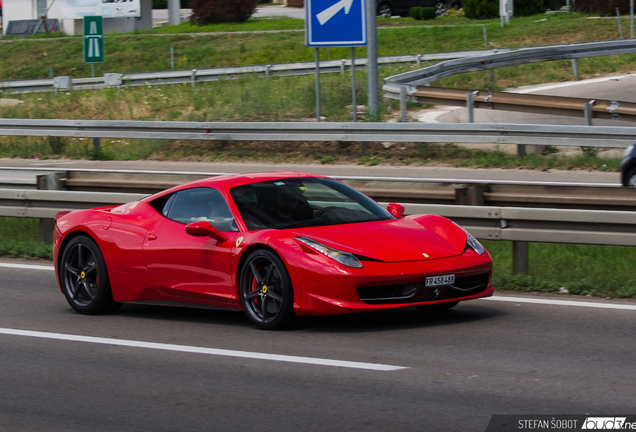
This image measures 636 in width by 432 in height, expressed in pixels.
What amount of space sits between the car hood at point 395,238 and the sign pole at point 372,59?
11735 mm

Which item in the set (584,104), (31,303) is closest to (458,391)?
(31,303)

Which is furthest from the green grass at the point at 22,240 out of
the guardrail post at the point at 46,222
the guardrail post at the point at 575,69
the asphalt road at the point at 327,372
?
the guardrail post at the point at 575,69

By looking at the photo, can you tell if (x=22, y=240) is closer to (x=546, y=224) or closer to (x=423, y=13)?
(x=546, y=224)

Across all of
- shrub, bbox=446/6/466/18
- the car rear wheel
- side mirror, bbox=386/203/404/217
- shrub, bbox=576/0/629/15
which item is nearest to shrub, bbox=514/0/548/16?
shrub, bbox=576/0/629/15

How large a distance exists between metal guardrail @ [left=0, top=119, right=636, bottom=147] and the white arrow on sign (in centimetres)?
201

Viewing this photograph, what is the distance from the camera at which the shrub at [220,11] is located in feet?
192

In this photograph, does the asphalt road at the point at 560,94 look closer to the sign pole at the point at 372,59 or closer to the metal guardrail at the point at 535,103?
the metal guardrail at the point at 535,103

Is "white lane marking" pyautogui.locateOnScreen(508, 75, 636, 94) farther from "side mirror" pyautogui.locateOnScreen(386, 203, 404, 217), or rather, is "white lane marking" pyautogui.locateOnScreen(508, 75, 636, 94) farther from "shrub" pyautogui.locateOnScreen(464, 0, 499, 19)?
"shrub" pyautogui.locateOnScreen(464, 0, 499, 19)

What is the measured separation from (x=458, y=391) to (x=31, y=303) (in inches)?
198

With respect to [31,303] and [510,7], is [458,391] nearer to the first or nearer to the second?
[31,303]

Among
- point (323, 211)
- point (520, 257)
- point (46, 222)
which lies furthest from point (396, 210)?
point (46, 222)

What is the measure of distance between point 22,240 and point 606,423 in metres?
10.1

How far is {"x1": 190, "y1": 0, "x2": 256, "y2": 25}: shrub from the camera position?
58.5m

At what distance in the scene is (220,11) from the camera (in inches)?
2318
